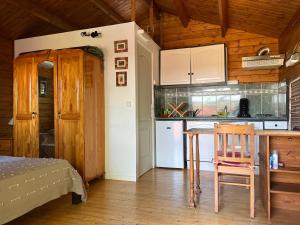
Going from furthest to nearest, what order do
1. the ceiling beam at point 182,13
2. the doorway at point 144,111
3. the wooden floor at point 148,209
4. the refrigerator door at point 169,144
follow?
the refrigerator door at point 169,144 < the ceiling beam at point 182,13 < the doorway at point 144,111 < the wooden floor at point 148,209

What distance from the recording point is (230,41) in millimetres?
4711

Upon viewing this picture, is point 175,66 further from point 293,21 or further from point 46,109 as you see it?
point 46,109

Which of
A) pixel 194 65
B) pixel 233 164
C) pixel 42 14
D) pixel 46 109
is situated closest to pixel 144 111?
pixel 194 65

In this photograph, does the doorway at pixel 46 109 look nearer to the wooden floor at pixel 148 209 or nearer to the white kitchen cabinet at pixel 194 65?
the wooden floor at pixel 148 209

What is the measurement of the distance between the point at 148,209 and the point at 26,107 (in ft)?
7.79

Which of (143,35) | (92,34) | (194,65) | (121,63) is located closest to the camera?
(121,63)

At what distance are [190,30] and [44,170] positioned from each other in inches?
162

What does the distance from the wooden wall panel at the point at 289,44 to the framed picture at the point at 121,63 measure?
2423 millimetres

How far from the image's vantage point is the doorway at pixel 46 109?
3354 millimetres

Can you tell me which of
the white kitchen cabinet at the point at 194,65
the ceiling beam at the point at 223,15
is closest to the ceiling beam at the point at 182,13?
the white kitchen cabinet at the point at 194,65

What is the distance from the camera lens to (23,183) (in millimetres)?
1918

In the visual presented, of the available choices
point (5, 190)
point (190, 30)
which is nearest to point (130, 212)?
point (5, 190)

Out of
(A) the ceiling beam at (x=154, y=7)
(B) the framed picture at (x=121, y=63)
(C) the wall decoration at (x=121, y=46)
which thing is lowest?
(B) the framed picture at (x=121, y=63)

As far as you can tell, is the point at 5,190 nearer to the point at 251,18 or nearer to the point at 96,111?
the point at 96,111
